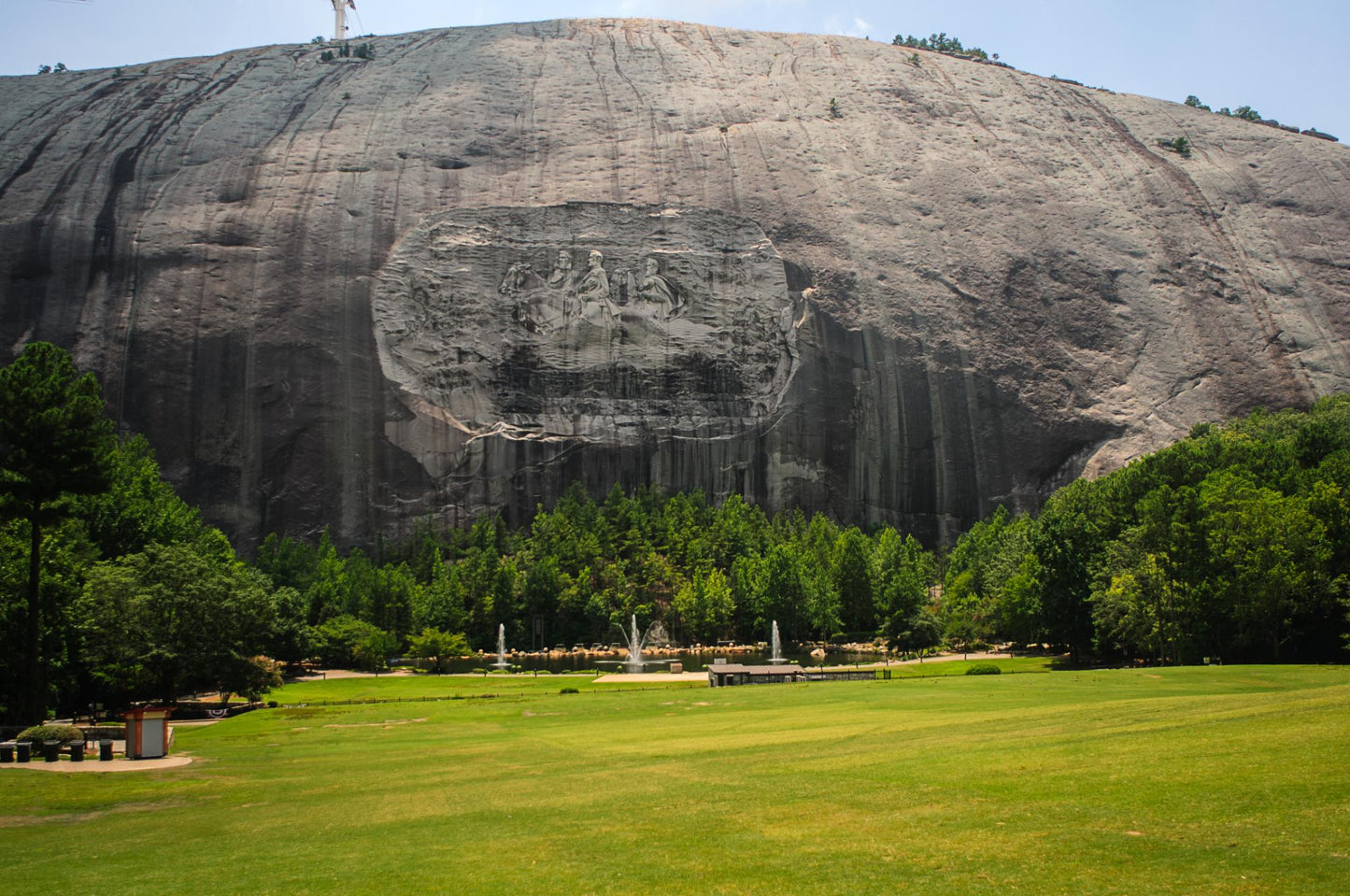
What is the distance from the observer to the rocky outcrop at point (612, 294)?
8506 cm

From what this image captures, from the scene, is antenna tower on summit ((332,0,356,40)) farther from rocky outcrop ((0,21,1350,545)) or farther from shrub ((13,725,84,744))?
shrub ((13,725,84,744))

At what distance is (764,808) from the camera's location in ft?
43.9

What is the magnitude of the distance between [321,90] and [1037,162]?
69.2 m

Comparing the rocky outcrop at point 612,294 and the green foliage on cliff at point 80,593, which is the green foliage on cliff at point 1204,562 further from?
the green foliage on cliff at point 80,593

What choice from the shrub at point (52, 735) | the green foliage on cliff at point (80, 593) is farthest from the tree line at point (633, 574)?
the shrub at point (52, 735)

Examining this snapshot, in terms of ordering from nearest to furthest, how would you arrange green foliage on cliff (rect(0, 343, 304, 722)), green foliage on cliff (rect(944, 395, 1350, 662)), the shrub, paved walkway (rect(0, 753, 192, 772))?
paved walkway (rect(0, 753, 192, 772)) < the shrub < green foliage on cliff (rect(0, 343, 304, 722)) < green foliage on cliff (rect(944, 395, 1350, 662))

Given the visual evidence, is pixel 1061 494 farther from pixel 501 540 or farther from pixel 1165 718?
pixel 1165 718

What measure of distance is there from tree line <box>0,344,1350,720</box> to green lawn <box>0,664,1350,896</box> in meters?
12.4

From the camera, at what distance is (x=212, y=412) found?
8400cm

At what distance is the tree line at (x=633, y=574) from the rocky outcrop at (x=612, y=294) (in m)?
6.59

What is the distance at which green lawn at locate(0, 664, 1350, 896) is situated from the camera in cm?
1034

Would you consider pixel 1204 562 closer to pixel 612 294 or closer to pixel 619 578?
pixel 619 578

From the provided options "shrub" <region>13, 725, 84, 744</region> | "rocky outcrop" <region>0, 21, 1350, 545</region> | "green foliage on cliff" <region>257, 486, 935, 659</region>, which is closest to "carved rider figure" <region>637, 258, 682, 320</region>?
"rocky outcrop" <region>0, 21, 1350, 545</region>

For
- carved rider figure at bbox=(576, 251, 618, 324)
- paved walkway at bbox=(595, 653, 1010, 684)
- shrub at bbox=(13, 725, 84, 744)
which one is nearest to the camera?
shrub at bbox=(13, 725, 84, 744)
